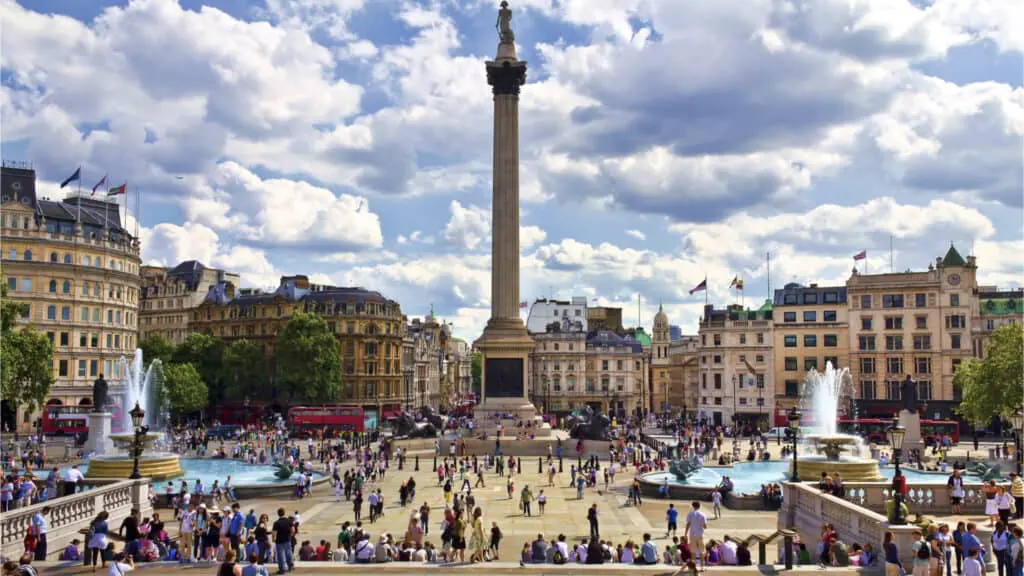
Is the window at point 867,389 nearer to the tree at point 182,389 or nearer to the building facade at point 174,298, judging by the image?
the tree at point 182,389

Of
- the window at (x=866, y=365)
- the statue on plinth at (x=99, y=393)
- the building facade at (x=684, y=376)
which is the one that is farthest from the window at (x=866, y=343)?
the statue on plinth at (x=99, y=393)

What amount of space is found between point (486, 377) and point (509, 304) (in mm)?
6854

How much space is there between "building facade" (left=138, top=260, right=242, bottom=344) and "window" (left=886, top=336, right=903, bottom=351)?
291 feet

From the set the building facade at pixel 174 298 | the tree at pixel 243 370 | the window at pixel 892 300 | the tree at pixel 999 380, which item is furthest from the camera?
the building facade at pixel 174 298

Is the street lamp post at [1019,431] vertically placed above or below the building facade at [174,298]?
below

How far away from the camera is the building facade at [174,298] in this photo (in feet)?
417

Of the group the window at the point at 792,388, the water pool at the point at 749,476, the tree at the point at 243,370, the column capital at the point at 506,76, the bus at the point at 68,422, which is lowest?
the water pool at the point at 749,476

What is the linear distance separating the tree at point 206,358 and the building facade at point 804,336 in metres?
64.8

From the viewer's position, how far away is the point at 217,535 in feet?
82.2

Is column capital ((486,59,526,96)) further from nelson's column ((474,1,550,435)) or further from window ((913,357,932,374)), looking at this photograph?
window ((913,357,932,374))

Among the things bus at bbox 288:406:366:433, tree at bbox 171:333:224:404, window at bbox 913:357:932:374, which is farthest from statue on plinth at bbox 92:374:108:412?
window at bbox 913:357:932:374

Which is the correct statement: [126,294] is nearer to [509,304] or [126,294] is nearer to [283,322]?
[283,322]

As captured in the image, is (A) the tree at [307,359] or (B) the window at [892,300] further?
(A) the tree at [307,359]

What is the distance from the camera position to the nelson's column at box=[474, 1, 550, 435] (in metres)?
75.0
